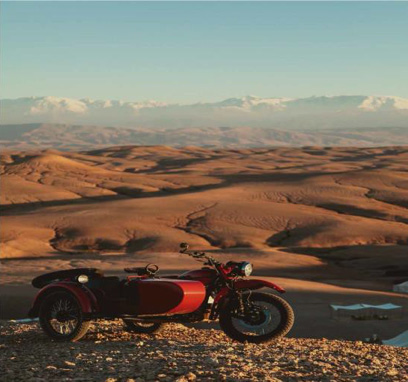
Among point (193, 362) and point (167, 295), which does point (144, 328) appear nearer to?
point (167, 295)

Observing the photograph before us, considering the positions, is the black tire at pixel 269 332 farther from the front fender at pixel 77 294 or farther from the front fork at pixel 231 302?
the front fender at pixel 77 294

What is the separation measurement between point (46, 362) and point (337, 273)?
25387 millimetres

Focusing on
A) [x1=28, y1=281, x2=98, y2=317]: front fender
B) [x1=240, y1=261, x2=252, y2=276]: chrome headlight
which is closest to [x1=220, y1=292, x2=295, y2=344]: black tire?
[x1=240, y1=261, x2=252, y2=276]: chrome headlight

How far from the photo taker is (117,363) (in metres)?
8.05

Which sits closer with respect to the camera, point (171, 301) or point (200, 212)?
point (171, 301)

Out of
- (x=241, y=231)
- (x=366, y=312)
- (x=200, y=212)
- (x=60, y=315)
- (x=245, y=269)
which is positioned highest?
(x=245, y=269)

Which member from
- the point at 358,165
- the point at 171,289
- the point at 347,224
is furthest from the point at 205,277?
the point at 358,165

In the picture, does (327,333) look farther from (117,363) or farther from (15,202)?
(15,202)

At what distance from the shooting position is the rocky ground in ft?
24.1

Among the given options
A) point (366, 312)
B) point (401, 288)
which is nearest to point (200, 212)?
point (401, 288)

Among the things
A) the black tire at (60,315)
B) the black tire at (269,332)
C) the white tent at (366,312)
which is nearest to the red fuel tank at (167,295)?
the black tire at (269,332)

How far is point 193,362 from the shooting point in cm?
789

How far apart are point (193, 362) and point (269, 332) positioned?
7.98 feet

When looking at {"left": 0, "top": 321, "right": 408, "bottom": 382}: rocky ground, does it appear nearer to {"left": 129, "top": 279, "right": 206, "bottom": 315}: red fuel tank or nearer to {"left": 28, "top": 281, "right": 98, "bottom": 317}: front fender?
{"left": 129, "top": 279, "right": 206, "bottom": 315}: red fuel tank
